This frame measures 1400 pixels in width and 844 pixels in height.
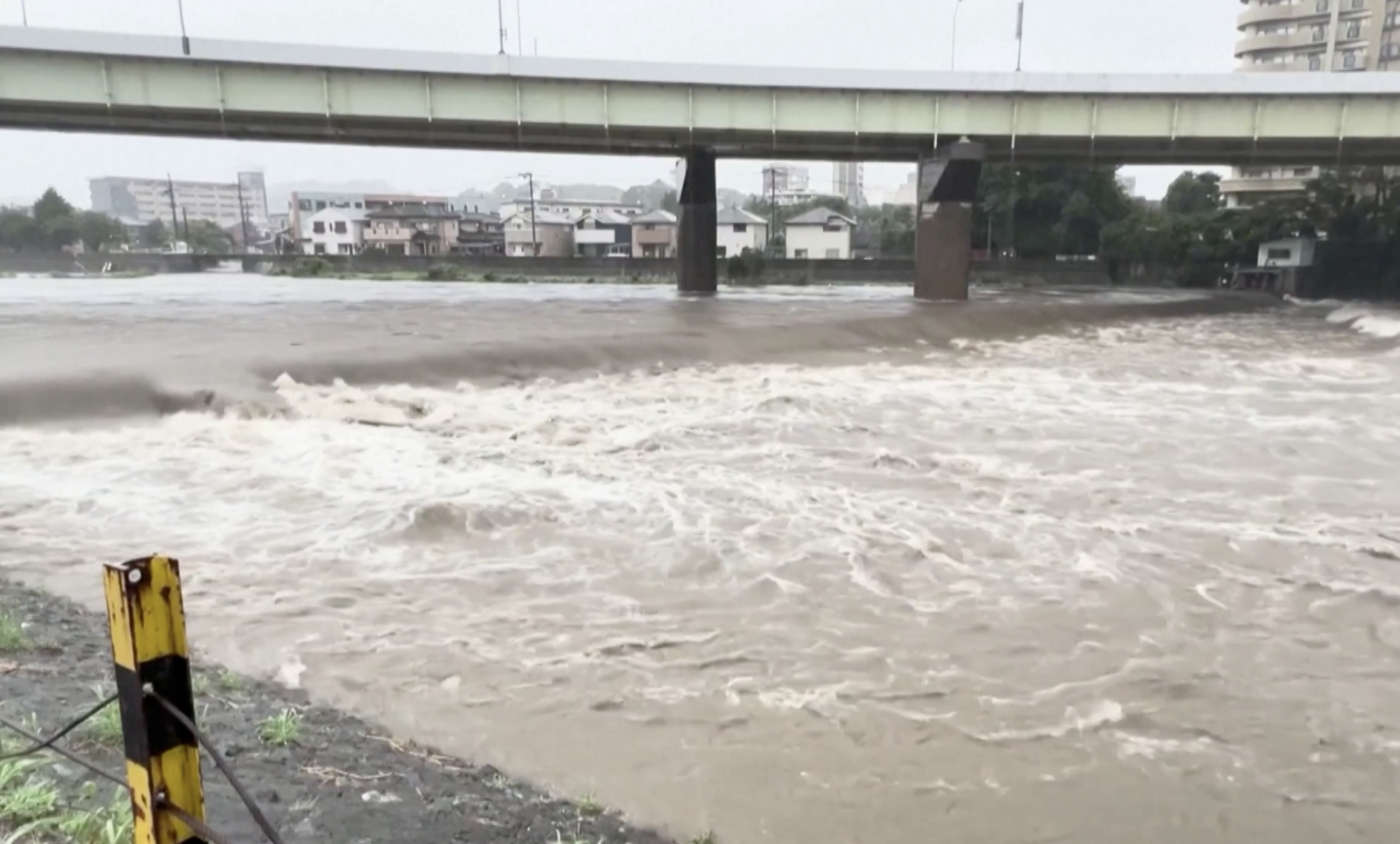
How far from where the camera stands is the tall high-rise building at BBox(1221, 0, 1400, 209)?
80312 millimetres

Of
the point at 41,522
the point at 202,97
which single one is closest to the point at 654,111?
the point at 202,97

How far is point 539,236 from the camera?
99438mm

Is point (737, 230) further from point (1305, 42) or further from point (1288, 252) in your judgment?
point (1305, 42)

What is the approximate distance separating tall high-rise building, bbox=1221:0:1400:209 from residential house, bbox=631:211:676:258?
47.2 meters

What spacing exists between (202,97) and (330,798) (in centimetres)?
3304

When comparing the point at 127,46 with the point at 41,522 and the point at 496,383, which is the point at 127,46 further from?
the point at 41,522

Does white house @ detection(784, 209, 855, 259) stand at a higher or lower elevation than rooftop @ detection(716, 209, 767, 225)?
lower

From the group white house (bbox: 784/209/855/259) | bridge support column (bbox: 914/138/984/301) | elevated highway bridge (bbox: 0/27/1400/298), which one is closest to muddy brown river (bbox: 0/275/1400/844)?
elevated highway bridge (bbox: 0/27/1400/298)

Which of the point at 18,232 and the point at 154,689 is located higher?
the point at 18,232

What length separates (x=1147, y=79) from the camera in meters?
36.1

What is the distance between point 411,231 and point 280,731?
97.5 meters

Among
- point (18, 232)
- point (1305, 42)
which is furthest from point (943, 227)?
point (18, 232)

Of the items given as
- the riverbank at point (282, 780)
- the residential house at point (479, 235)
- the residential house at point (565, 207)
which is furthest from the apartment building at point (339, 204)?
the riverbank at point (282, 780)

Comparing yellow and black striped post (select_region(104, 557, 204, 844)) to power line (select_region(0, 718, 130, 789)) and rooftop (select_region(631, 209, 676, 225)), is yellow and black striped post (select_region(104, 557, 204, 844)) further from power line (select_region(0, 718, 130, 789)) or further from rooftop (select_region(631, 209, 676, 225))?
rooftop (select_region(631, 209, 676, 225))
